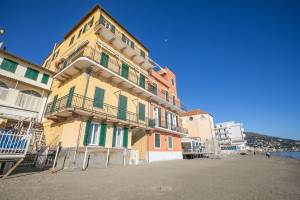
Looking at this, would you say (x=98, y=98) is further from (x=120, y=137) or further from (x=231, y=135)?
(x=231, y=135)

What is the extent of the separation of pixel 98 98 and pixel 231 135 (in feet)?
271

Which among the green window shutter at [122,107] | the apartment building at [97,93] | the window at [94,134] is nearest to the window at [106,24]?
the apartment building at [97,93]

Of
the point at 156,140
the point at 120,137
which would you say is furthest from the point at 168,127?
the point at 120,137

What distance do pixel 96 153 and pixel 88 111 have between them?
10.4 ft

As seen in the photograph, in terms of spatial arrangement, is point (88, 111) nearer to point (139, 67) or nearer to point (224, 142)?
point (139, 67)

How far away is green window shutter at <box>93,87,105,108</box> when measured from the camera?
490 inches

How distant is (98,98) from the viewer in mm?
12797

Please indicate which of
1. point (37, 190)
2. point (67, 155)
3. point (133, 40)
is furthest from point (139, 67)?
point (37, 190)

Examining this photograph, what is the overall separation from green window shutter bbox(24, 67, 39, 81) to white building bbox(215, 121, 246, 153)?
7486 centimetres

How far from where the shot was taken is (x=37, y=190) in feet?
15.5

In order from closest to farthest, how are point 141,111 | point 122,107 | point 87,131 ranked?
point 87,131 < point 122,107 < point 141,111

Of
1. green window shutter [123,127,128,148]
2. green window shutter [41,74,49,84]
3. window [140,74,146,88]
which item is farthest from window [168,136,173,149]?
green window shutter [41,74,49,84]

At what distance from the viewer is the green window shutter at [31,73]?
14806 mm

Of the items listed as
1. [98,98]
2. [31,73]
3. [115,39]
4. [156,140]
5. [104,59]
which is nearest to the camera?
[98,98]
